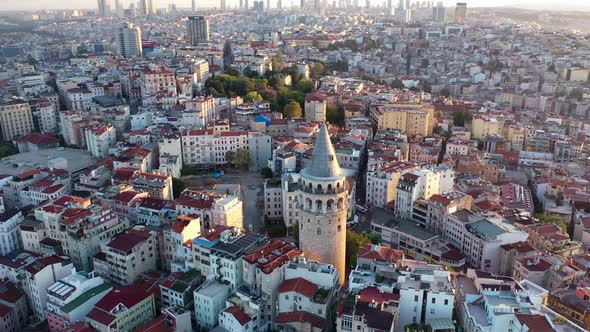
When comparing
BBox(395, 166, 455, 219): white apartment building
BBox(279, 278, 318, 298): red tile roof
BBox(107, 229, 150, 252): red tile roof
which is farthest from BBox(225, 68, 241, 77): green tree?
BBox(279, 278, 318, 298): red tile roof

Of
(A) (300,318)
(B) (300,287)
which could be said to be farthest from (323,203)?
(A) (300,318)

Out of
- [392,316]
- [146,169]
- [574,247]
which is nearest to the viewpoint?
[392,316]

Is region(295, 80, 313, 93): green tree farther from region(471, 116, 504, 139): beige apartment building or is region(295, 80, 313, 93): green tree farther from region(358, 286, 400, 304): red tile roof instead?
region(358, 286, 400, 304): red tile roof

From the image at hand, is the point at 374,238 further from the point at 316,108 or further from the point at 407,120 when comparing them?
the point at 316,108

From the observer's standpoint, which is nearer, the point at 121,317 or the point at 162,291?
the point at 121,317

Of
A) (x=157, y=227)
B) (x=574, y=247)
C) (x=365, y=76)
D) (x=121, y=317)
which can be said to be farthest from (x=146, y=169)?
(x=365, y=76)

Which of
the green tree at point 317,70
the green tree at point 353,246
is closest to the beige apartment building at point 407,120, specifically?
the green tree at point 353,246

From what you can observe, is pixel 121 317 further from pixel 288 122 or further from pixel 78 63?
pixel 78 63
